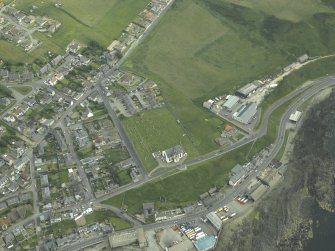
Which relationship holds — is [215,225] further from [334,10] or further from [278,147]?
[334,10]

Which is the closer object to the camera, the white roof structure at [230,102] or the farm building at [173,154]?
the farm building at [173,154]

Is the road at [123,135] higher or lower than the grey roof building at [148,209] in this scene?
higher

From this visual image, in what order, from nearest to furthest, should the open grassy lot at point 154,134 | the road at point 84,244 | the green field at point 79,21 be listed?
the road at point 84,244 → the open grassy lot at point 154,134 → the green field at point 79,21

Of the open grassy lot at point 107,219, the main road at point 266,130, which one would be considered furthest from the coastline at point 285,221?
the open grassy lot at point 107,219

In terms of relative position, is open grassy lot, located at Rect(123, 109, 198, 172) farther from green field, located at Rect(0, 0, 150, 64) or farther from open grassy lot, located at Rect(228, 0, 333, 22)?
open grassy lot, located at Rect(228, 0, 333, 22)

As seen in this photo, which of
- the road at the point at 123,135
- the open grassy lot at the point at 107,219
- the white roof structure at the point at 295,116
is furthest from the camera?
the white roof structure at the point at 295,116

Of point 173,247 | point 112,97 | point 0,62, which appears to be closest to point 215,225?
point 173,247

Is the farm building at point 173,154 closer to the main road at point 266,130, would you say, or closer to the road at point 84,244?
the main road at point 266,130

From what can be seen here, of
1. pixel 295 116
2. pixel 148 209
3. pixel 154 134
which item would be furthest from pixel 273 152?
pixel 148 209
